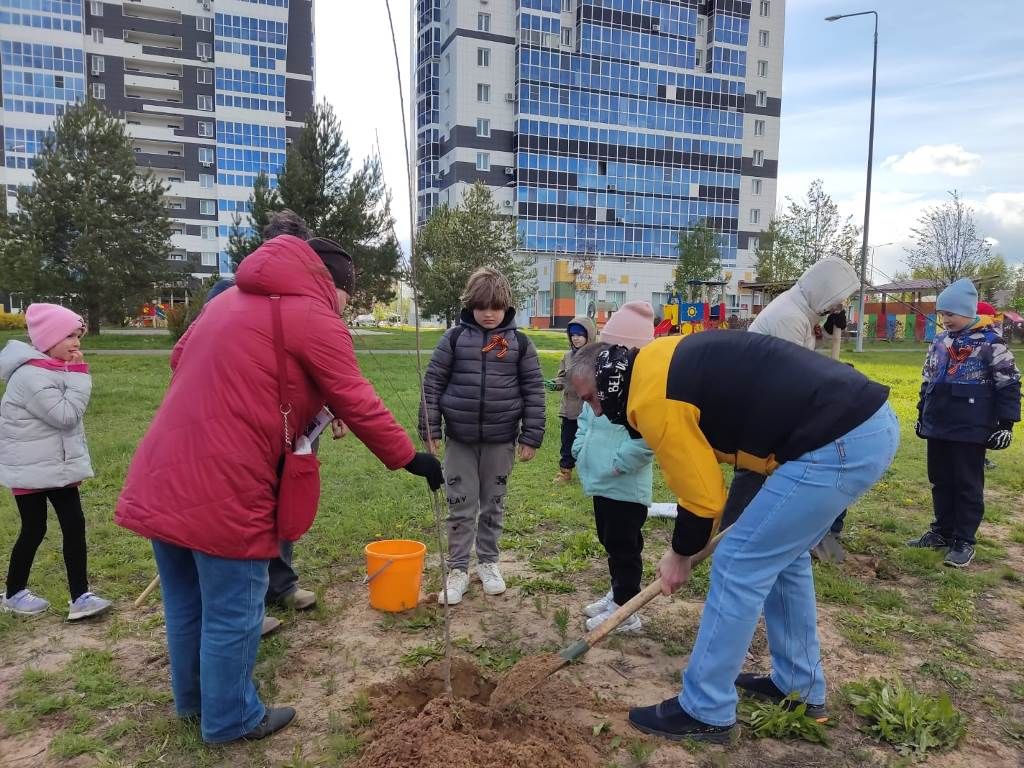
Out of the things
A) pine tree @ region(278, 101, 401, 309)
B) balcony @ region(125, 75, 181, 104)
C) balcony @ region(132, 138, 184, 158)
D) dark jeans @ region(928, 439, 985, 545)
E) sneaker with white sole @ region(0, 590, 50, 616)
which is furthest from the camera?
balcony @ region(132, 138, 184, 158)

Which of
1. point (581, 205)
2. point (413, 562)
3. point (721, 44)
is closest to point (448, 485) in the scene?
point (413, 562)

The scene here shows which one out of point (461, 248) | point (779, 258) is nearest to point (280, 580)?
point (461, 248)

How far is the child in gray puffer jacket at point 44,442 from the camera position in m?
3.69

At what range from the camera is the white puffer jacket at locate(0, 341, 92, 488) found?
3680 millimetres

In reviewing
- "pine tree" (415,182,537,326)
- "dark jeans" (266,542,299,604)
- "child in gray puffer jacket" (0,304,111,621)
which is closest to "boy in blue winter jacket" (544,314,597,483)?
"dark jeans" (266,542,299,604)

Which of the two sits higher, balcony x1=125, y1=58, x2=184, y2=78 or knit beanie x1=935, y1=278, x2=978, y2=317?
balcony x1=125, y1=58, x2=184, y2=78

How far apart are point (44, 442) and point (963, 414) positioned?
5931 millimetres

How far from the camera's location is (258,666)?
11.0ft

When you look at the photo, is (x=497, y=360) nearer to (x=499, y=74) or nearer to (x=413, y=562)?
(x=413, y=562)

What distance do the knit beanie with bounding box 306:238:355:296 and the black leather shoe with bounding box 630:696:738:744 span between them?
2177 millimetres

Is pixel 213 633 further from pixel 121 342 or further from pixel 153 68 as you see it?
pixel 153 68

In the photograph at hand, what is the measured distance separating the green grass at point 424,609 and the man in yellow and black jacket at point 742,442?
114cm

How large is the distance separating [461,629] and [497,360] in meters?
1.56

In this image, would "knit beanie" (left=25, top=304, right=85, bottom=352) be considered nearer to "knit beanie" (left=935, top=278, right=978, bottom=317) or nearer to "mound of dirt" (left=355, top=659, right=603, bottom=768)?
"mound of dirt" (left=355, top=659, right=603, bottom=768)
